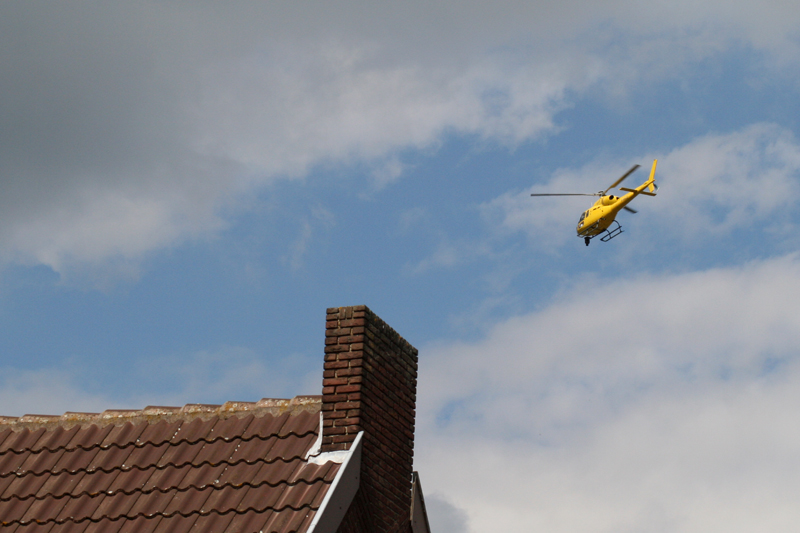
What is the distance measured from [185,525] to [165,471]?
3.63ft

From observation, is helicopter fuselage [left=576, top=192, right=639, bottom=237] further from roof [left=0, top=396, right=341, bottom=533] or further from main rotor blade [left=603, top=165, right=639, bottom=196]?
roof [left=0, top=396, right=341, bottom=533]

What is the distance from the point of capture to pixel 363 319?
10.6m

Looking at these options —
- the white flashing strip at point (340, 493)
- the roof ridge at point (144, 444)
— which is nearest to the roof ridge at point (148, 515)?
the white flashing strip at point (340, 493)

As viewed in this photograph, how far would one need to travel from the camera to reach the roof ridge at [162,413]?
1079cm

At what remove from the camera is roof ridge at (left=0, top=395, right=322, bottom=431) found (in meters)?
10.8

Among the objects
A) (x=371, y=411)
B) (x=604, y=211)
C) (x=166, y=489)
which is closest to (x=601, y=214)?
(x=604, y=211)

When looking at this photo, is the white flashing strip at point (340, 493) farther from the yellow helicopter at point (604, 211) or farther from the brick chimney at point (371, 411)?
the yellow helicopter at point (604, 211)

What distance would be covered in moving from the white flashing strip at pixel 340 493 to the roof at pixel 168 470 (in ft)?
0.31

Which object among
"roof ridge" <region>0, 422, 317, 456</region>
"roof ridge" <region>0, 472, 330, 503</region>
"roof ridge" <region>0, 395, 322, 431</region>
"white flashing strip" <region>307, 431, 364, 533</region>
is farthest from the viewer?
"roof ridge" <region>0, 395, 322, 431</region>

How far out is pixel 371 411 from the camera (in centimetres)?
1048

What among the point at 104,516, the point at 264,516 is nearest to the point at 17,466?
the point at 104,516

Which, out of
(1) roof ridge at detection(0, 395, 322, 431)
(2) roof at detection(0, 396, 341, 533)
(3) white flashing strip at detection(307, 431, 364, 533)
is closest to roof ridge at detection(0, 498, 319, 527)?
(2) roof at detection(0, 396, 341, 533)

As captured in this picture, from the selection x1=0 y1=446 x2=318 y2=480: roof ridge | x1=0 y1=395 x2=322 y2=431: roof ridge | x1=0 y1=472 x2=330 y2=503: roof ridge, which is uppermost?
x1=0 y1=395 x2=322 y2=431: roof ridge

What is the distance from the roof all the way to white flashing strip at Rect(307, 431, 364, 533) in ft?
0.31
